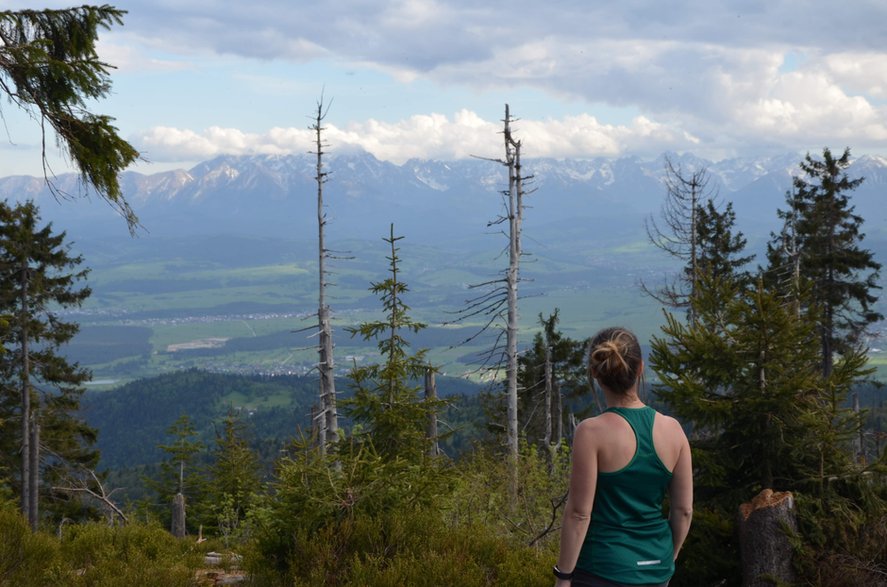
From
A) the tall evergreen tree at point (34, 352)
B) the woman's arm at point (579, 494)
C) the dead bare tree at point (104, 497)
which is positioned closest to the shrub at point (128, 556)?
the dead bare tree at point (104, 497)

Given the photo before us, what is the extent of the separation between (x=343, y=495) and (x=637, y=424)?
371cm

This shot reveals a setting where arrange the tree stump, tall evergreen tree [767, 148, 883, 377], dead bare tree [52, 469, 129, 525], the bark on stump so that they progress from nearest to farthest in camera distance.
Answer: the bark on stump < dead bare tree [52, 469, 129, 525] < the tree stump < tall evergreen tree [767, 148, 883, 377]

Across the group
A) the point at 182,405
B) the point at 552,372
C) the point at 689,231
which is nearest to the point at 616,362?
the point at 689,231

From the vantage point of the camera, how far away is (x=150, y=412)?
14650 cm

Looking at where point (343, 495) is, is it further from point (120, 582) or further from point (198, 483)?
point (198, 483)

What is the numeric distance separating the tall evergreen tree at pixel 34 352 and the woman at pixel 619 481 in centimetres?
2045

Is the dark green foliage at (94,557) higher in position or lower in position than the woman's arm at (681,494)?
lower

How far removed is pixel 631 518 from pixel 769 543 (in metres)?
2.43

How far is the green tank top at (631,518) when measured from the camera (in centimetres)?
319

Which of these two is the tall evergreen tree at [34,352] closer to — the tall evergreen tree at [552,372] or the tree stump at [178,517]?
the tree stump at [178,517]


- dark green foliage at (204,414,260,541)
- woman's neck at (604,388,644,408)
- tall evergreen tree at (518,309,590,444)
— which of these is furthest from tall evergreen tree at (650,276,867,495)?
tall evergreen tree at (518,309,590,444)

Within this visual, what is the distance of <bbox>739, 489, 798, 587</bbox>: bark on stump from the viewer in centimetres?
501

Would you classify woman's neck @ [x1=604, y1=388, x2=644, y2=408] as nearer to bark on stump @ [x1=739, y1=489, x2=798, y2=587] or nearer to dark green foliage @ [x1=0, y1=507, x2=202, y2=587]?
bark on stump @ [x1=739, y1=489, x2=798, y2=587]

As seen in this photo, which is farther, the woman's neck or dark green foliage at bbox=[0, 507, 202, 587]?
dark green foliage at bbox=[0, 507, 202, 587]
